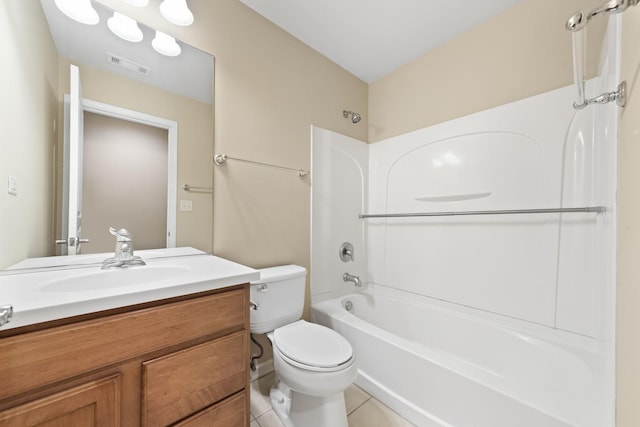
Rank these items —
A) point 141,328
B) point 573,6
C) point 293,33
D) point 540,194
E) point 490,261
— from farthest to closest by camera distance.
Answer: point 293,33 < point 490,261 < point 540,194 < point 573,6 < point 141,328

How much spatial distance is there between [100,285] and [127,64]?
102cm

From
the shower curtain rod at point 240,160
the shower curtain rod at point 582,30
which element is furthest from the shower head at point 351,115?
the shower curtain rod at point 582,30

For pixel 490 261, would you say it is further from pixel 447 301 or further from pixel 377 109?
pixel 377 109

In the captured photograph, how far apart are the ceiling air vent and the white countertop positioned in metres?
0.89

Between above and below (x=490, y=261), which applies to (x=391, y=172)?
above

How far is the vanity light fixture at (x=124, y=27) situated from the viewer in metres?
1.14

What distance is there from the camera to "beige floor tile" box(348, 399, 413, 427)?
130 centimetres

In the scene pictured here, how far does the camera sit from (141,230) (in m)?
1.20

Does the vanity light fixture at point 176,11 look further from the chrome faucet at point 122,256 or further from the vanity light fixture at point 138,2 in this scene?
the chrome faucet at point 122,256

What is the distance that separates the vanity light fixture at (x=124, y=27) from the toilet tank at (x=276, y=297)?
1.36 m

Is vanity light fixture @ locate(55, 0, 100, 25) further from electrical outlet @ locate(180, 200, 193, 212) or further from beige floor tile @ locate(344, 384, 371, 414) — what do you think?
beige floor tile @ locate(344, 384, 371, 414)

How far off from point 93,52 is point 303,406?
190 centimetres

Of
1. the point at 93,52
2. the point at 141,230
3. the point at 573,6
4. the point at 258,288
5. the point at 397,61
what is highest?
the point at 397,61

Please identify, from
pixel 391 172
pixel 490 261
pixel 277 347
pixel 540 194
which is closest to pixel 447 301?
pixel 490 261
